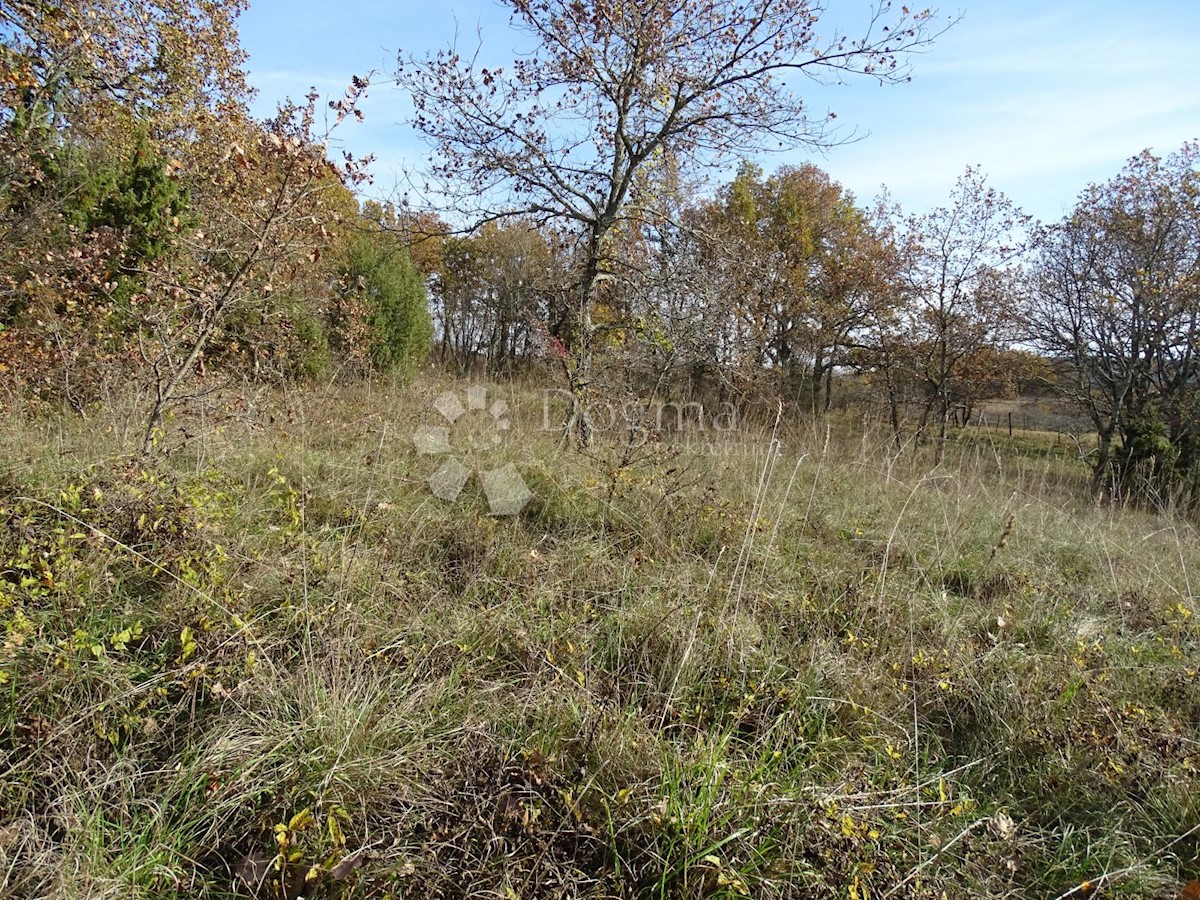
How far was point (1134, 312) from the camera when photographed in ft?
43.4

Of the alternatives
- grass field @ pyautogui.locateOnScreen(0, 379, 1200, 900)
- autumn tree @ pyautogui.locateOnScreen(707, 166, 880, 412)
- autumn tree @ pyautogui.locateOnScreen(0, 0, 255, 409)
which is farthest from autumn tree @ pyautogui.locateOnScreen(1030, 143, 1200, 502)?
autumn tree @ pyautogui.locateOnScreen(0, 0, 255, 409)

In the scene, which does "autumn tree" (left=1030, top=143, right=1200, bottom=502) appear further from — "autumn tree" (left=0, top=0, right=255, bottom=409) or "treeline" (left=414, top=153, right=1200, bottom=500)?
"autumn tree" (left=0, top=0, right=255, bottom=409)

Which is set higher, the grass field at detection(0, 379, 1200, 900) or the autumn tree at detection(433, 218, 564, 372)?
the autumn tree at detection(433, 218, 564, 372)

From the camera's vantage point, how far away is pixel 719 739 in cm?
189

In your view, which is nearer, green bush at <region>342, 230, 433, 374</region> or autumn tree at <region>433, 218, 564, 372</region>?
green bush at <region>342, 230, 433, 374</region>

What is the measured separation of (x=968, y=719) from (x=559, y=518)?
2.21 m

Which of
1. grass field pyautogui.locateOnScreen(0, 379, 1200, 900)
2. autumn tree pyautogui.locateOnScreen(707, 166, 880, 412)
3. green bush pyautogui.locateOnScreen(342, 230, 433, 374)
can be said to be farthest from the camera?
autumn tree pyautogui.locateOnScreen(707, 166, 880, 412)

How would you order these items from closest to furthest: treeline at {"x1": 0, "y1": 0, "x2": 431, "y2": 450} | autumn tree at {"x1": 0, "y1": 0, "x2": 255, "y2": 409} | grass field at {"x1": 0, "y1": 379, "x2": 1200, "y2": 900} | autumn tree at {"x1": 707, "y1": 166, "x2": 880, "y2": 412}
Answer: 1. grass field at {"x1": 0, "y1": 379, "x2": 1200, "y2": 900}
2. treeline at {"x1": 0, "y1": 0, "x2": 431, "y2": 450}
3. autumn tree at {"x1": 0, "y1": 0, "x2": 255, "y2": 409}
4. autumn tree at {"x1": 707, "y1": 166, "x2": 880, "y2": 412}

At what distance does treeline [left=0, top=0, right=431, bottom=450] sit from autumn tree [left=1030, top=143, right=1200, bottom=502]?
14.6 meters

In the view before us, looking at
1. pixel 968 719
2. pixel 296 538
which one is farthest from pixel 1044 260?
pixel 296 538

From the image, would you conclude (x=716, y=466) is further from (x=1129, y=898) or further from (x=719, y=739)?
(x=1129, y=898)

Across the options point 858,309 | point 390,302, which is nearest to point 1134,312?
point 858,309

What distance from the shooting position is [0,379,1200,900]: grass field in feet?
4.84

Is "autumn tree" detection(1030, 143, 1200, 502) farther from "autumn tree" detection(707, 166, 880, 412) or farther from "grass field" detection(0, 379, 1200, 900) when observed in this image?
"grass field" detection(0, 379, 1200, 900)
